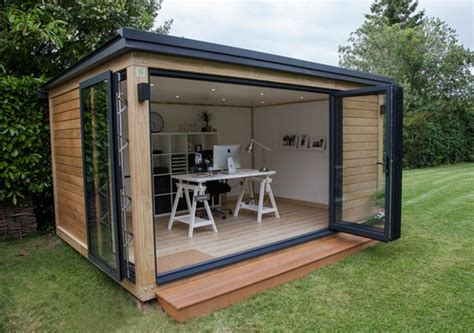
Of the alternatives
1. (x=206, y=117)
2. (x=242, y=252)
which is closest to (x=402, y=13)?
(x=206, y=117)

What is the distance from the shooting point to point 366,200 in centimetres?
470

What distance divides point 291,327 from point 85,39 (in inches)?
229

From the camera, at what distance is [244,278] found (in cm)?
348

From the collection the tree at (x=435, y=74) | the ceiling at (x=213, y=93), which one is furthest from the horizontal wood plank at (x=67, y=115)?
the tree at (x=435, y=74)

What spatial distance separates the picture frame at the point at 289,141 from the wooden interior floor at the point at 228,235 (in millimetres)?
1346

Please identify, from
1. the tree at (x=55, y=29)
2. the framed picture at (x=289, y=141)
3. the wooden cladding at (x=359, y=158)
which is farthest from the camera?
the framed picture at (x=289, y=141)

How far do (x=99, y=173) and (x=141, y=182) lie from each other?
0.71m

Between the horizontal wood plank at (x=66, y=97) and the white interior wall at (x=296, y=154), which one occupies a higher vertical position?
the horizontal wood plank at (x=66, y=97)

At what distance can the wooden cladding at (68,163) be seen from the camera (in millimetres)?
4262

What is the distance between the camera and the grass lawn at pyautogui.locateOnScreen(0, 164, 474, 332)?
9.70 ft

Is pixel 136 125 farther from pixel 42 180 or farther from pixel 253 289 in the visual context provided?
pixel 42 180

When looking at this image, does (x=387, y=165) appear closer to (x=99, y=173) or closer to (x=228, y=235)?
(x=228, y=235)

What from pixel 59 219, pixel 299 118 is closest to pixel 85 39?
pixel 59 219

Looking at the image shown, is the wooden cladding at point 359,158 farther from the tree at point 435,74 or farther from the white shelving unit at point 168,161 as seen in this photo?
the tree at point 435,74
